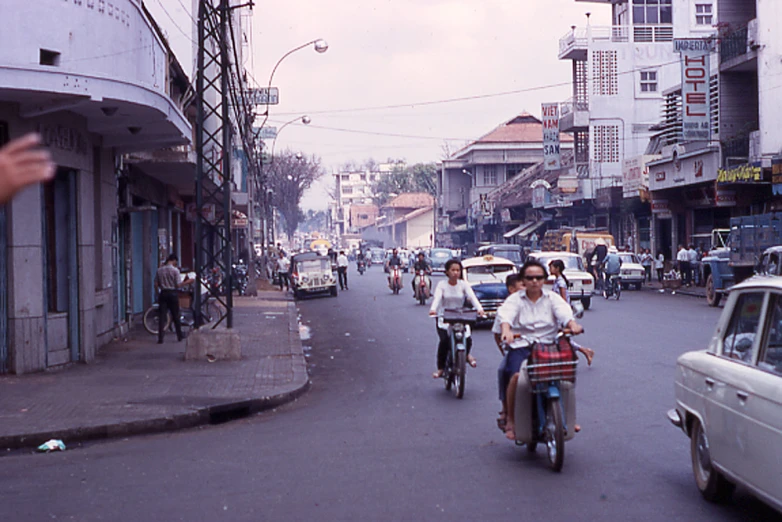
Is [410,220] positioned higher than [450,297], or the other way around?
[410,220]

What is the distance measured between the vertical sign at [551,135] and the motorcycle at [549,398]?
50918 mm

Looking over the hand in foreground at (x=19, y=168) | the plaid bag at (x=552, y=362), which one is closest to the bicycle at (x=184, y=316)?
the plaid bag at (x=552, y=362)

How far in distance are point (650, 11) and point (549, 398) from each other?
A: 170ft

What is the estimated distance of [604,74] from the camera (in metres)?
54.9

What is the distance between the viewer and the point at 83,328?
50.4 feet

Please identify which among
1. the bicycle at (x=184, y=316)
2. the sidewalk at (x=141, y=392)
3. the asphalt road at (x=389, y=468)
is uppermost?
the bicycle at (x=184, y=316)

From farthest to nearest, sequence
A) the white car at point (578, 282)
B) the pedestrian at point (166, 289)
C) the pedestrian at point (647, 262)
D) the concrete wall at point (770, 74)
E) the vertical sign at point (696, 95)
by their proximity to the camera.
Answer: the pedestrian at point (647, 262), the vertical sign at point (696, 95), the concrete wall at point (770, 74), the white car at point (578, 282), the pedestrian at point (166, 289)

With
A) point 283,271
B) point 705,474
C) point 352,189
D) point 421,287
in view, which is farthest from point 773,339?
point 352,189

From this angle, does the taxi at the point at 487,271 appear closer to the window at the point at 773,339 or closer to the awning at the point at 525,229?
the window at the point at 773,339

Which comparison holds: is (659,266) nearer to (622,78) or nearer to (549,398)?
(622,78)

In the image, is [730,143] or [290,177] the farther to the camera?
[290,177]

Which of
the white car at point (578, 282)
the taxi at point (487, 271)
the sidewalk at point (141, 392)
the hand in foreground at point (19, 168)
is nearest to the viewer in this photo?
the hand in foreground at point (19, 168)

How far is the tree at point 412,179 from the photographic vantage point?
12912 centimetres

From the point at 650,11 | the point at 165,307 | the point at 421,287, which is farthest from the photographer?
the point at 650,11
